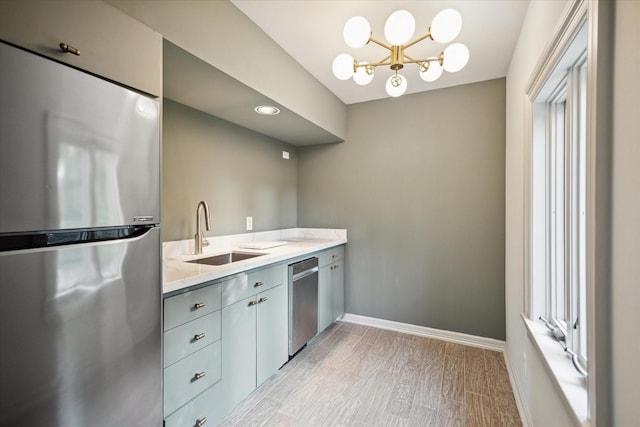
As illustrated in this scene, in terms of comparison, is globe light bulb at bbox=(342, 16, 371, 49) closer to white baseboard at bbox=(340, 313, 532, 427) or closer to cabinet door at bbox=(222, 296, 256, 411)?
cabinet door at bbox=(222, 296, 256, 411)

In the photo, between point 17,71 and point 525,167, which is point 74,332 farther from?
point 525,167

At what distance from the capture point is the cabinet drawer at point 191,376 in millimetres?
1315

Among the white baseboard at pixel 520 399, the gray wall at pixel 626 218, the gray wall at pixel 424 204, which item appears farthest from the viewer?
the gray wall at pixel 424 204

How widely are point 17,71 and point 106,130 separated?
0.82 ft

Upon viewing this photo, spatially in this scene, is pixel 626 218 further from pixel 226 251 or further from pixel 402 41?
pixel 226 251

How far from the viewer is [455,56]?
153 centimetres

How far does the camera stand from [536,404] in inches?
55.7

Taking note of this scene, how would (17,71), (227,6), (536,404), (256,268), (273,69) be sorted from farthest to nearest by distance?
(273,69) → (256,268) → (227,6) → (536,404) → (17,71)

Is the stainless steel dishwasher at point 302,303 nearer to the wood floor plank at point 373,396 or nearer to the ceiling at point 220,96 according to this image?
the wood floor plank at point 373,396

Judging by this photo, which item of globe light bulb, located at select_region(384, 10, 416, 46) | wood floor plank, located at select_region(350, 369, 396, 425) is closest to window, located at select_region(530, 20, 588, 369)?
globe light bulb, located at select_region(384, 10, 416, 46)

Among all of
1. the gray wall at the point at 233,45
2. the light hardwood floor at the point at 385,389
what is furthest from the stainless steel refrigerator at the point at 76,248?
the light hardwood floor at the point at 385,389

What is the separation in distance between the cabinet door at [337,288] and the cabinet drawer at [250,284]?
0.96 meters

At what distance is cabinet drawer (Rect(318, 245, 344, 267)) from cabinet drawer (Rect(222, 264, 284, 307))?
0.64 m

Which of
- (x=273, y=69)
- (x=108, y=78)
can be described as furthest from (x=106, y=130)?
(x=273, y=69)
